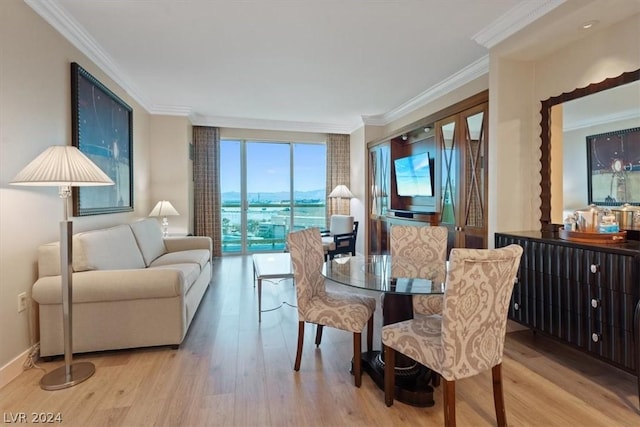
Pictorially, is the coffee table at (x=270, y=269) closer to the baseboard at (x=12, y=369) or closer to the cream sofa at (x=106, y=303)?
the cream sofa at (x=106, y=303)

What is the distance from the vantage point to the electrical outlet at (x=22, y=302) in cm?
231

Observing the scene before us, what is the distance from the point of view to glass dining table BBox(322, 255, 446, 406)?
1.94m

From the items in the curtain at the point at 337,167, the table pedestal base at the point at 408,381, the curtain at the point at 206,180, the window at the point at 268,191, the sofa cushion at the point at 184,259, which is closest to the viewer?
the table pedestal base at the point at 408,381

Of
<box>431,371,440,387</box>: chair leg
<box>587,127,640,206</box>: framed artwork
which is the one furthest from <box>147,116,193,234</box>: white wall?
<box>587,127,640,206</box>: framed artwork

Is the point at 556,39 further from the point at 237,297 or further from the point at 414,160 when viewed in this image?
the point at 237,297

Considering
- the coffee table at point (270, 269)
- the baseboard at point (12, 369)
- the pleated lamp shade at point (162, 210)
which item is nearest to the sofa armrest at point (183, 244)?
the pleated lamp shade at point (162, 210)

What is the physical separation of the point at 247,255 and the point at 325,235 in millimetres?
1907

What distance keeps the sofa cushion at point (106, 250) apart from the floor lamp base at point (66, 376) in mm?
719

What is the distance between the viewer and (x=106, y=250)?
2904 millimetres

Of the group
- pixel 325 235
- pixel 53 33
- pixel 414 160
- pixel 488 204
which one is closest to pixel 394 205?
pixel 414 160

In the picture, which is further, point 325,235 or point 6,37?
point 325,235

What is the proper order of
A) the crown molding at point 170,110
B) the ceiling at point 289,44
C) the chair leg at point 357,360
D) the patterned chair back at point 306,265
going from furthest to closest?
the crown molding at point 170,110
the ceiling at point 289,44
the patterned chair back at point 306,265
the chair leg at point 357,360

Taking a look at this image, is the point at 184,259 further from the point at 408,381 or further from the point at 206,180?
the point at 206,180

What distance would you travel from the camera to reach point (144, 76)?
4.02 metres
